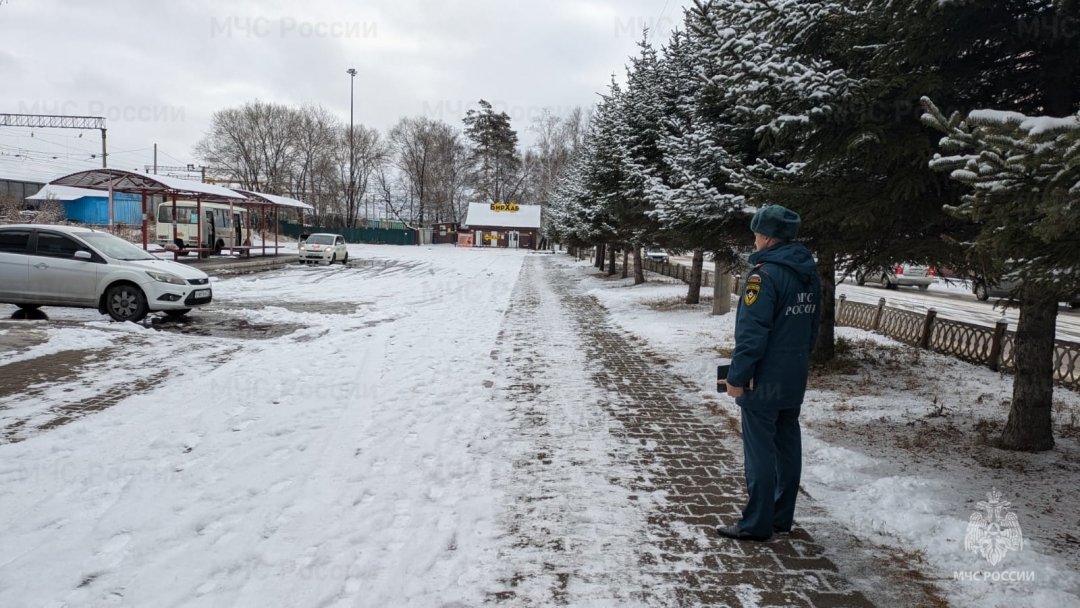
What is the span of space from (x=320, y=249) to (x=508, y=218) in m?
41.3

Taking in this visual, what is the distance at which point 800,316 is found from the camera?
3707mm

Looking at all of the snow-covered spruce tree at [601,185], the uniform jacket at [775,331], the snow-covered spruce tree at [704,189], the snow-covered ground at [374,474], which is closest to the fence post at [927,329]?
the snow-covered ground at [374,474]

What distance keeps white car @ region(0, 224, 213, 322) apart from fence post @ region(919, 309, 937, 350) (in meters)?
12.9

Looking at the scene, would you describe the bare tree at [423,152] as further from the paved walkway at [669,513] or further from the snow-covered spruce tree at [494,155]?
the paved walkway at [669,513]

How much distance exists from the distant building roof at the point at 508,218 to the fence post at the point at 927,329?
61.4 metres

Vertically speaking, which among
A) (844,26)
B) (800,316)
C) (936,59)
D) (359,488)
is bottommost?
(359,488)

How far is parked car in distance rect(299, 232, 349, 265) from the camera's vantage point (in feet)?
101

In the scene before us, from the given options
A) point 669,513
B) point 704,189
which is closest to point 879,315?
point 704,189

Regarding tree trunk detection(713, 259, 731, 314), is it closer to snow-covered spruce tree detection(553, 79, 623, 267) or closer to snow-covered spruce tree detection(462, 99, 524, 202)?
snow-covered spruce tree detection(553, 79, 623, 267)

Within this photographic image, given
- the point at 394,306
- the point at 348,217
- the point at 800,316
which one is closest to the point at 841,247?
the point at 800,316

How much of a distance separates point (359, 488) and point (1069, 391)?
8.35 m

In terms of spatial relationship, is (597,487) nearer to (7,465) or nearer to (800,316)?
(800,316)

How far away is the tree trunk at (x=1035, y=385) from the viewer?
17.6 feet

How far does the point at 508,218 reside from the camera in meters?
70.8
